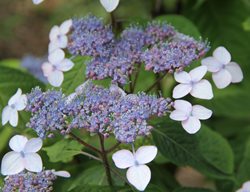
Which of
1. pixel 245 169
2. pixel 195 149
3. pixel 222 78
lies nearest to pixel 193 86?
pixel 222 78

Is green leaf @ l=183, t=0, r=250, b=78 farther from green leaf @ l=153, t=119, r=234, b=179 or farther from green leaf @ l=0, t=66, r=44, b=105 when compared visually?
green leaf @ l=0, t=66, r=44, b=105

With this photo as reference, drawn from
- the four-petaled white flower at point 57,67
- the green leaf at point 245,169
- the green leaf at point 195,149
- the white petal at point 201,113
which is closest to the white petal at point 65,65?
the four-petaled white flower at point 57,67

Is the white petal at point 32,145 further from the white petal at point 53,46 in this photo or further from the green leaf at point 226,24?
the green leaf at point 226,24

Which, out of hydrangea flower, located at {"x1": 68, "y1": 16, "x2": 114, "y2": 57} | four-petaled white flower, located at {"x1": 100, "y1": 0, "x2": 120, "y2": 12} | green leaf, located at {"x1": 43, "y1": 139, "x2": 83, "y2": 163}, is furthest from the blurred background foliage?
four-petaled white flower, located at {"x1": 100, "y1": 0, "x2": 120, "y2": 12}

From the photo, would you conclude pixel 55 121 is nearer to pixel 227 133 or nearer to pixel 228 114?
pixel 228 114

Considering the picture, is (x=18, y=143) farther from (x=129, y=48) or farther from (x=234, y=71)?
(x=234, y=71)

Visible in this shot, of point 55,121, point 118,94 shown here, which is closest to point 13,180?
point 55,121
